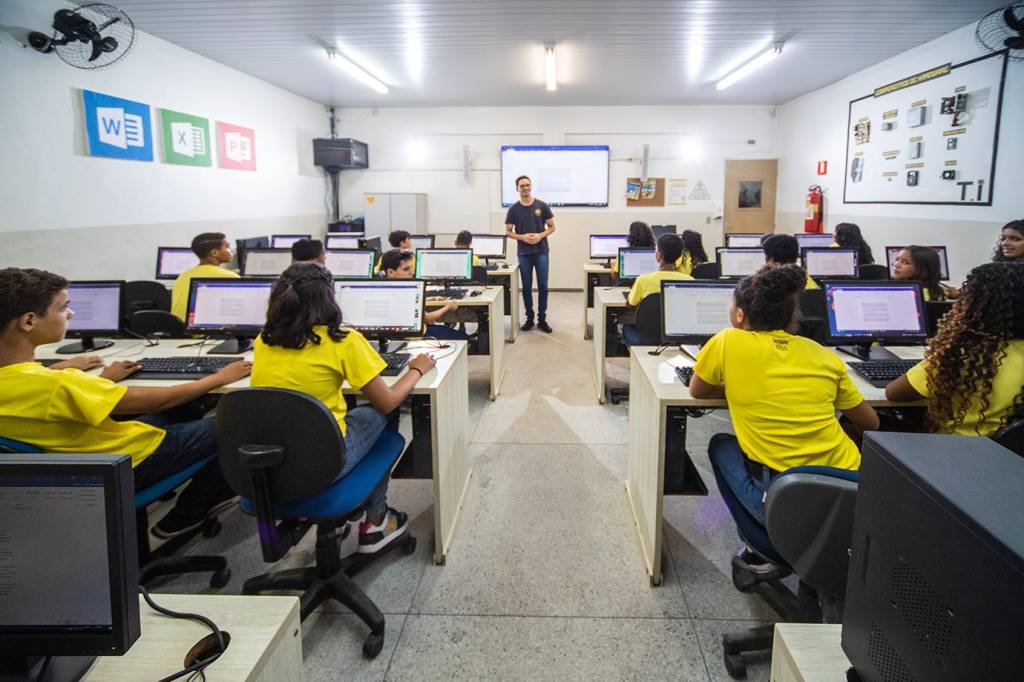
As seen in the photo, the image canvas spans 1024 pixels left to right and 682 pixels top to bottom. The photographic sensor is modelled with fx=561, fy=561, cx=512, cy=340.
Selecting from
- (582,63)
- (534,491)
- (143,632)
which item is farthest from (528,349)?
(143,632)

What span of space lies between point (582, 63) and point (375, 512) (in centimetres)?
554

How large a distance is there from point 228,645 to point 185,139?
5941 mm

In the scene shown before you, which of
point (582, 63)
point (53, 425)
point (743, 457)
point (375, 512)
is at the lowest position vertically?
point (375, 512)

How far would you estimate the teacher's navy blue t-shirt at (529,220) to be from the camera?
636cm

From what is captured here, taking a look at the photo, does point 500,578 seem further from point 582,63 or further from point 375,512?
point 582,63

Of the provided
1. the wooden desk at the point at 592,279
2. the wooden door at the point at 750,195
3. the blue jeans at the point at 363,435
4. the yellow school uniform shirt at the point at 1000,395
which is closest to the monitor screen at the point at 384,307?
the blue jeans at the point at 363,435

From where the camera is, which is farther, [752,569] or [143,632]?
[752,569]

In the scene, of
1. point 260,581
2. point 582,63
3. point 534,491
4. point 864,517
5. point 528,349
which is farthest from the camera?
point 582,63

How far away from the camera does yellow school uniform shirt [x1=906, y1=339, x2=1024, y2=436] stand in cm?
163

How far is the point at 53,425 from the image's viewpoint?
1604 millimetres

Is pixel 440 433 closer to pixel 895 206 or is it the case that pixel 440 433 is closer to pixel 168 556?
pixel 168 556

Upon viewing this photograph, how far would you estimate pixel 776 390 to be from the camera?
1.70 metres

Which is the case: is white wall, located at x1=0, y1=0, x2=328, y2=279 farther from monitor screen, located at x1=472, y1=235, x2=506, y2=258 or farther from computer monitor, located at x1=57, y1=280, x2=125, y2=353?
monitor screen, located at x1=472, y1=235, x2=506, y2=258

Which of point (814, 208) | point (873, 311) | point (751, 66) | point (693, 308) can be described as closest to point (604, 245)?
point (751, 66)
